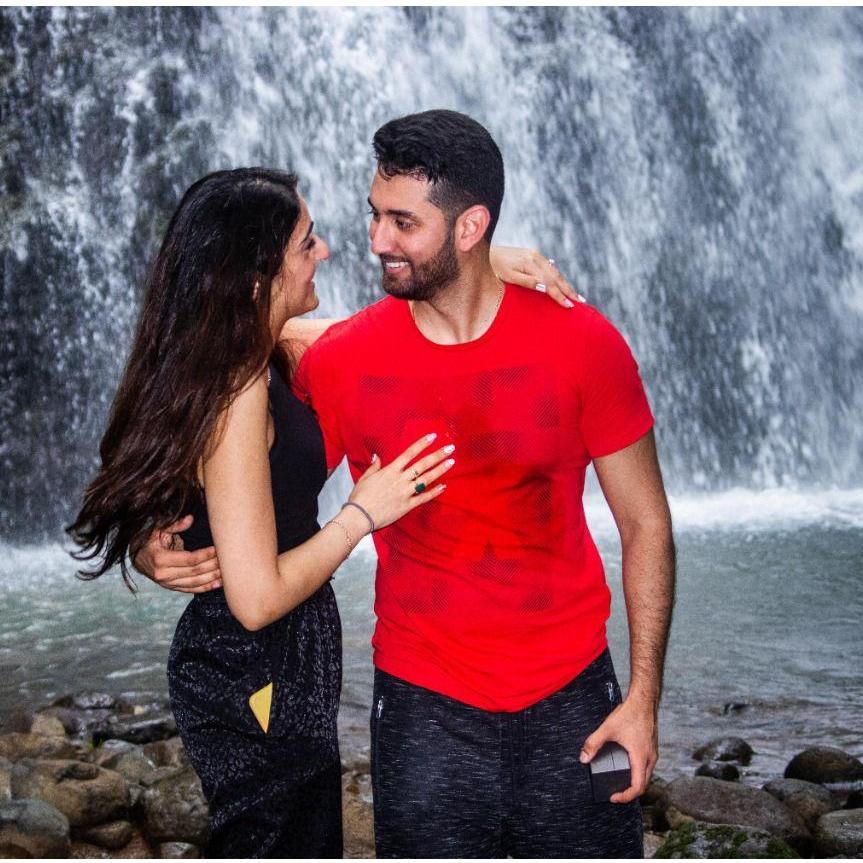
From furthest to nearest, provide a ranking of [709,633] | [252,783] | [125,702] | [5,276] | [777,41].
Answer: [777,41] < [5,276] < [709,633] < [125,702] < [252,783]

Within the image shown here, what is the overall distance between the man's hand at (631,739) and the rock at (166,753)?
411 centimetres

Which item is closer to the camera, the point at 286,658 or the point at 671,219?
the point at 286,658

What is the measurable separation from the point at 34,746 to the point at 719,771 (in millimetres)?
3827

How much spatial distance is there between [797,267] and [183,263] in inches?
597

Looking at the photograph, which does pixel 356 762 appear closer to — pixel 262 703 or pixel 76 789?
pixel 76 789

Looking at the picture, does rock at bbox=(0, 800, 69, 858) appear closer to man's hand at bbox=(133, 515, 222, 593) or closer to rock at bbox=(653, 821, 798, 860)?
Answer: rock at bbox=(653, 821, 798, 860)

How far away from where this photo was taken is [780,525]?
41.5ft

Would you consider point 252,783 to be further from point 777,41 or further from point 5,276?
point 777,41

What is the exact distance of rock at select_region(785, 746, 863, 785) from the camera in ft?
20.3

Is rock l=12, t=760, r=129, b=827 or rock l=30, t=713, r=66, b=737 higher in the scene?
rock l=12, t=760, r=129, b=827

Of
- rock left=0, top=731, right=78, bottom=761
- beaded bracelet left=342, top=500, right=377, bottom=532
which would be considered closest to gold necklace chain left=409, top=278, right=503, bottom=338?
beaded bracelet left=342, top=500, right=377, bottom=532

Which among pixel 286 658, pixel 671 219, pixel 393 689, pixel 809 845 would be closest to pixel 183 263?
pixel 286 658

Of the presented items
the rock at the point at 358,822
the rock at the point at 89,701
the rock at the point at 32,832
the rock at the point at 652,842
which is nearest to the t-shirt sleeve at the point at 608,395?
the rock at the point at 358,822

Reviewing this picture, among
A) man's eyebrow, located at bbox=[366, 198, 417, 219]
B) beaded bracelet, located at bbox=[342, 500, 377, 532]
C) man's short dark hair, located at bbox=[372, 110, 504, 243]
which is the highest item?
man's short dark hair, located at bbox=[372, 110, 504, 243]
